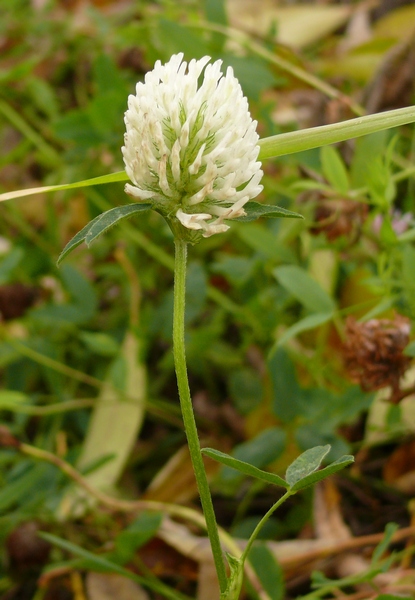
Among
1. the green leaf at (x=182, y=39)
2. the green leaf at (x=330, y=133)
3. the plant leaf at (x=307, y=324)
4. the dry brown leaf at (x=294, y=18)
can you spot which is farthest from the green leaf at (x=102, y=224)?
the dry brown leaf at (x=294, y=18)

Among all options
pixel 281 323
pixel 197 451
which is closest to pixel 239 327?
pixel 281 323

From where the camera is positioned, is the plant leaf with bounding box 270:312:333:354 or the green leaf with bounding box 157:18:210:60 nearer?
the plant leaf with bounding box 270:312:333:354

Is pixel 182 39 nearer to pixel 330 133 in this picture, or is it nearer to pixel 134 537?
pixel 330 133

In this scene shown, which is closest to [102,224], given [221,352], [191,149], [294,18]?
[191,149]

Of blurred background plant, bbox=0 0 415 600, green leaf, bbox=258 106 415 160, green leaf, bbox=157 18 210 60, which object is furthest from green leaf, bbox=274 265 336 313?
green leaf, bbox=157 18 210 60

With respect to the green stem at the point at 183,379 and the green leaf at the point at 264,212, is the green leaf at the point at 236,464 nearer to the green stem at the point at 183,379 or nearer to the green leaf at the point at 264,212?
the green stem at the point at 183,379

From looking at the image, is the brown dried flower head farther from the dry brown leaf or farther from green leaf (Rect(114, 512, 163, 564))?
the dry brown leaf
